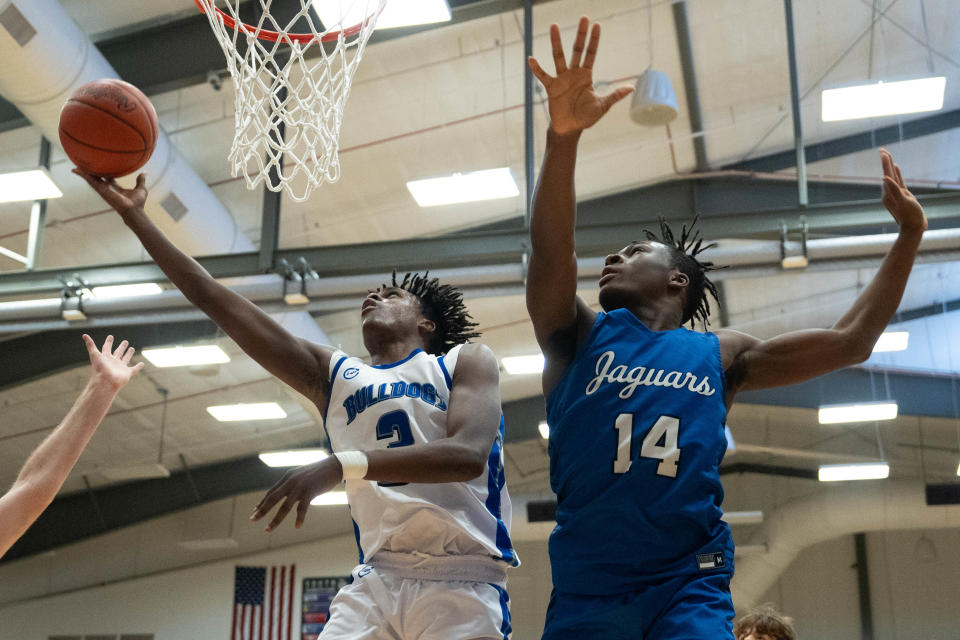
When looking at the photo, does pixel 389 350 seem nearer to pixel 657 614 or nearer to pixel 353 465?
pixel 353 465

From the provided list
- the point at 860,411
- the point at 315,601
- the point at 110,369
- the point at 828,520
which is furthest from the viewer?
the point at 315,601

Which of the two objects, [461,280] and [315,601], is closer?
[461,280]

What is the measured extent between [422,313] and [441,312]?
102mm

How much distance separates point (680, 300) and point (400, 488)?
38.0 inches

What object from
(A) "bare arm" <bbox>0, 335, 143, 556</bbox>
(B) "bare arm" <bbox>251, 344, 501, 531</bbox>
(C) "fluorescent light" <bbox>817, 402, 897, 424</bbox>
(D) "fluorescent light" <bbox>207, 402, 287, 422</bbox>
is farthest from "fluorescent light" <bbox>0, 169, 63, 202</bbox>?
(C) "fluorescent light" <bbox>817, 402, 897, 424</bbox>

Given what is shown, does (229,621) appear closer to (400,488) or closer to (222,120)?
(222,120)

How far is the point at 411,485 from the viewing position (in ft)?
9.62

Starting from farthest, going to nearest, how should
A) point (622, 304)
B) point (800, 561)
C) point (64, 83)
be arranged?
point (800, 561), point (64, 83), point (622, 304)

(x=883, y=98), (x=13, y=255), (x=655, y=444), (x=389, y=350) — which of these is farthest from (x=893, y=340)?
(x=655, y=444)

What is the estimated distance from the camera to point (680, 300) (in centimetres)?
297

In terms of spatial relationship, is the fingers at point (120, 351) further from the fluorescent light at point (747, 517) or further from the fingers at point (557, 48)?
the fluorescent light at point (747, 517)

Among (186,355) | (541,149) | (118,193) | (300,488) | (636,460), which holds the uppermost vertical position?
(541,149)

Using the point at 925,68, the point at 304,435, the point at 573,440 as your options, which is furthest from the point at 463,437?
the point at 304,435

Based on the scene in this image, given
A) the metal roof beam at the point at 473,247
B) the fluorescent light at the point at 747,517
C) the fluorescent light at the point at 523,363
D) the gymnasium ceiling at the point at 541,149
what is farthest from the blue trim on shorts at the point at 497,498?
the fluorescent light at the point at 747,517
